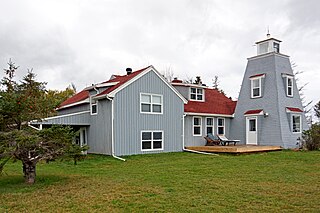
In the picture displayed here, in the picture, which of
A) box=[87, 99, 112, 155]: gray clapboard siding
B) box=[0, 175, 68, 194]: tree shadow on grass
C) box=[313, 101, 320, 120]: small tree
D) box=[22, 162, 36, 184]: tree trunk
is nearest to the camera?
box=[0, 175, 68, 194]: tree shadow on grass

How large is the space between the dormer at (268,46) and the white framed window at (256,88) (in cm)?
207

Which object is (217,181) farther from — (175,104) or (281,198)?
(175,104)

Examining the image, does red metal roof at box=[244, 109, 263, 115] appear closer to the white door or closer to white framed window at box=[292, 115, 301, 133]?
the white door

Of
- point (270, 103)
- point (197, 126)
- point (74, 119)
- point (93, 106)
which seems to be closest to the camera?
point (74, 119)

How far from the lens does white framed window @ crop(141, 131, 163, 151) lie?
17781mm

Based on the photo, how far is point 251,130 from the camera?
21969 millimetres

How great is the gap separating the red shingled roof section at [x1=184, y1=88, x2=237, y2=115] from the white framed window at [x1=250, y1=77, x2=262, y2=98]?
2287mm

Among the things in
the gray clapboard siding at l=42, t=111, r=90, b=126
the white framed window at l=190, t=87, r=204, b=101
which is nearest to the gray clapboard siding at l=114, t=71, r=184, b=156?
the gray clapboard siding at l=42, t=111, r=90, b=126

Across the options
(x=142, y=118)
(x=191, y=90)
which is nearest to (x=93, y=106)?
(x=142, y=118)

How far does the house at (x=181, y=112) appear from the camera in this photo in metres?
17.1

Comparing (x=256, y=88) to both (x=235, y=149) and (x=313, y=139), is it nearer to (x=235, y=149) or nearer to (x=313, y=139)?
(x=313, y=139)

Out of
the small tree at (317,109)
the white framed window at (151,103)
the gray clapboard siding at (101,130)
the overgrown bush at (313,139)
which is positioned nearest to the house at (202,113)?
→ the white framed window at (151,103)

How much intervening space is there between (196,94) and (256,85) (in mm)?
4294

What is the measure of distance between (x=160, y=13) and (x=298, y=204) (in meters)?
12.3
